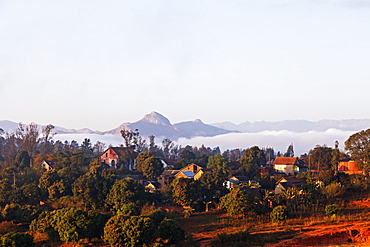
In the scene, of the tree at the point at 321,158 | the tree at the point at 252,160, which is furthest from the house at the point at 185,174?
the tree at the point at 321,158

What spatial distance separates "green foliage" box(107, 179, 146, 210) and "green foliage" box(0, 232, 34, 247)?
11120 millimetres

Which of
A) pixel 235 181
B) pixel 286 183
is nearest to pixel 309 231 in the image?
pixel 286 183

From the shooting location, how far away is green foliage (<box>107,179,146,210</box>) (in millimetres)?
40281

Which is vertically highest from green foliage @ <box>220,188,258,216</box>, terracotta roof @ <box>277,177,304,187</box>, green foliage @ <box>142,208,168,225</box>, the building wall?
the building wall

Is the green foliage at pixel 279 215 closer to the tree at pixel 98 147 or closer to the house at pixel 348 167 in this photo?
the house at pixel 348 167

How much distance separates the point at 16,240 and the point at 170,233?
10.9 metres

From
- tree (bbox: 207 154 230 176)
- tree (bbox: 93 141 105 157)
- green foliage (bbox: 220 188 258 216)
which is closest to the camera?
green foliage (bbox: 220 188 258 216)

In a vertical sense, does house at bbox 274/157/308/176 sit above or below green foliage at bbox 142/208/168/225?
above

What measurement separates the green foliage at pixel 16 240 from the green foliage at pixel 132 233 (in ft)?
18.1

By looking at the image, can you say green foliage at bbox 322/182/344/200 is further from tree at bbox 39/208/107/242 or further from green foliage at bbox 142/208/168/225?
tree at bbox 39/208/107/242

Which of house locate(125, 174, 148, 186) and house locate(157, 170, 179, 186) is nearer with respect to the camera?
house locate(125, 174, 148, 186)

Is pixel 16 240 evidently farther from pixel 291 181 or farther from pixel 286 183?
pixel 291 181

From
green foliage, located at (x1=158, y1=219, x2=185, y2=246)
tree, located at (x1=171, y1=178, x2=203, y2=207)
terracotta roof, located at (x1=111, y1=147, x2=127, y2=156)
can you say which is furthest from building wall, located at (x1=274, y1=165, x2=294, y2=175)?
green foliage, located at (x1=158, y1=219, x2=185, y2=246)

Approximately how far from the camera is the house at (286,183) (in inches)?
1969
